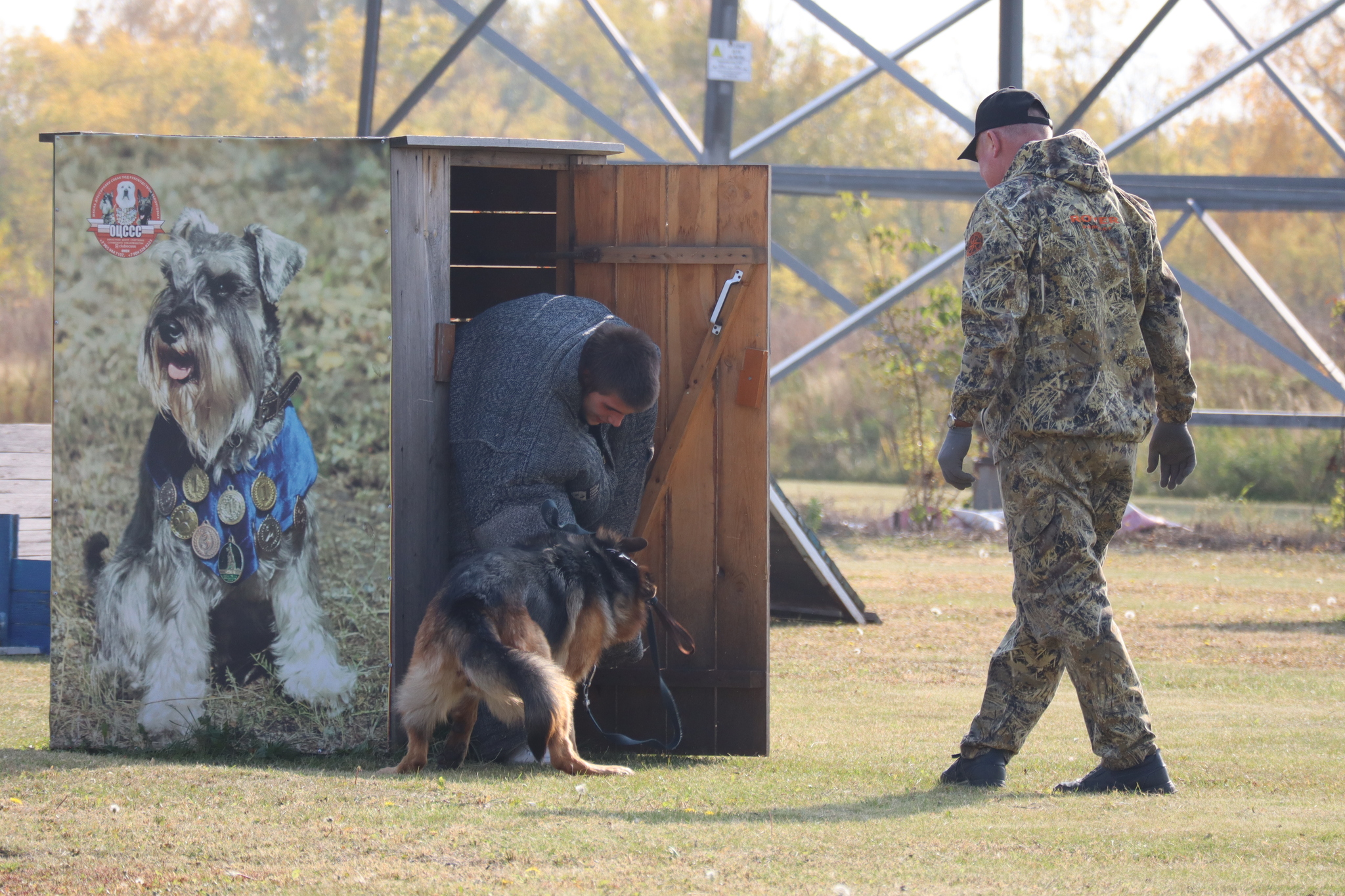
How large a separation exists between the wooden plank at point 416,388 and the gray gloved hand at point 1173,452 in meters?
2.72

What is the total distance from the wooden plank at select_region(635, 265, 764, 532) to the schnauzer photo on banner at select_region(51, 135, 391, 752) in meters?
1.22

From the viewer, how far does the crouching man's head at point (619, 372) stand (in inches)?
208

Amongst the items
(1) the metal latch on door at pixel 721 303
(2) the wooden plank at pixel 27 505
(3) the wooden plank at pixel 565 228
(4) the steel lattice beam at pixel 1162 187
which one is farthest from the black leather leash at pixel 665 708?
(4) the steel lattice beam at pixel 1162 187

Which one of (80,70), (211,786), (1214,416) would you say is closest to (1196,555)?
(1214,416)

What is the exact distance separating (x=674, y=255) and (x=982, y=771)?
2354 millimetres

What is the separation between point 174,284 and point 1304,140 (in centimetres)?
3602

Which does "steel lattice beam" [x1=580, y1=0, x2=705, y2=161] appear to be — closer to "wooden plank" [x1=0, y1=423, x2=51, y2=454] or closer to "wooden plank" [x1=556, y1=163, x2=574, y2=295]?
"wooden plank" [x1=0, y1=423, x2=51, y2=454]

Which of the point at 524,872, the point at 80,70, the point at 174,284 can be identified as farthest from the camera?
the point at 80,70

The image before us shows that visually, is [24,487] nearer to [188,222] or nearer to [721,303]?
[188,222]

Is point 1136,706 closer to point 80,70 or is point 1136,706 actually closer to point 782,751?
point 782,751

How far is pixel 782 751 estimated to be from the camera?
5.88 metres

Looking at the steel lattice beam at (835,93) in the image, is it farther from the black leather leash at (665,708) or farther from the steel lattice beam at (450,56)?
the black leather leash at (665,708)

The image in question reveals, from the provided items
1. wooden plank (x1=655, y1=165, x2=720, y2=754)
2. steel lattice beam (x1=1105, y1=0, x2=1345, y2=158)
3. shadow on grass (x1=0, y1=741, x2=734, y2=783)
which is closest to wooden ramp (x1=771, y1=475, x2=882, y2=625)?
wooden plank (x1=655, y1=165, x2=720, y2=754)

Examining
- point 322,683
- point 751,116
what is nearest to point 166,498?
point 322,683
